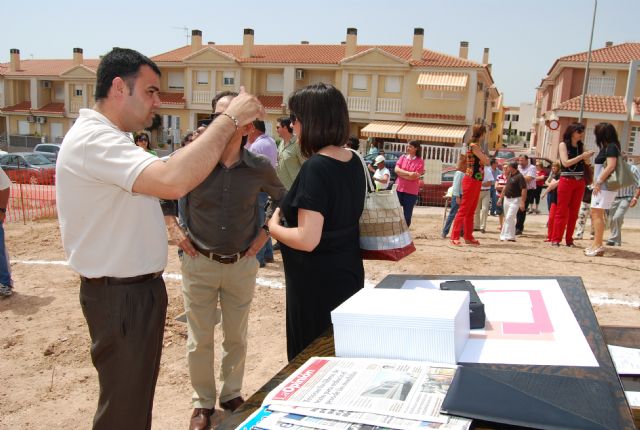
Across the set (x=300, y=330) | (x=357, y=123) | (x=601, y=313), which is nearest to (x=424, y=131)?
(x=357, y=123)

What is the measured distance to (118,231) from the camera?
2246 millimetres

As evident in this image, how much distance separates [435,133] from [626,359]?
32896 millimetres

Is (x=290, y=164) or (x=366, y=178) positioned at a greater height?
(x=366, y=178)

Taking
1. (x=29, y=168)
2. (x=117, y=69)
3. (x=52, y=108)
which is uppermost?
(x=52, y=108)

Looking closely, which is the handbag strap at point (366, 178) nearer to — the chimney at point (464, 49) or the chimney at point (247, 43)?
the chimney at point (247, 43)

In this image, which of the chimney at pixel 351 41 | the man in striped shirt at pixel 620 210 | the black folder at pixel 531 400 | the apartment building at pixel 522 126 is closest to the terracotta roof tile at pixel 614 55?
the chimney at pixel 351 41

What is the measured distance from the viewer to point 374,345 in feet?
5.04

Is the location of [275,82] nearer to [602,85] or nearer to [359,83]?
[359,83]

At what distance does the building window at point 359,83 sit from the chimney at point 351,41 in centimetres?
211

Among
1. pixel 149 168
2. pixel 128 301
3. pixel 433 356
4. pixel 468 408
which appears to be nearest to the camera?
pixel 468 408

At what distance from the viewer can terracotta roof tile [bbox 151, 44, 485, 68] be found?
3566cm

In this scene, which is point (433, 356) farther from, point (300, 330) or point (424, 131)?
point (424, 131)

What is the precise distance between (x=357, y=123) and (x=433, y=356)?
3783 cm

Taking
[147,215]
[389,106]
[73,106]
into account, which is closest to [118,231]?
[147,215]
